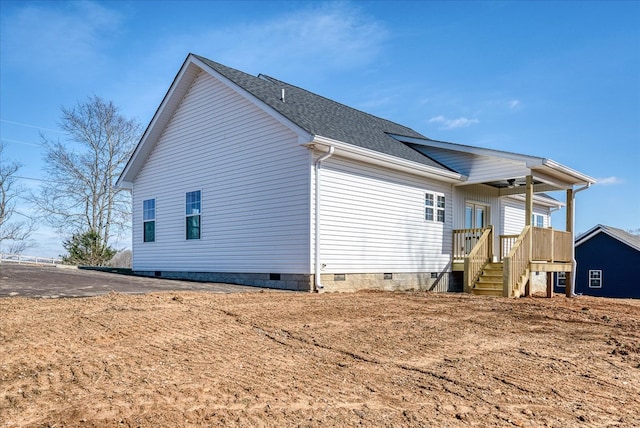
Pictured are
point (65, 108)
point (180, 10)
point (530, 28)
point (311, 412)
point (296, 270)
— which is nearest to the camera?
point (311, 412)

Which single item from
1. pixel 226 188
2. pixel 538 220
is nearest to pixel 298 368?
pixel 226 188

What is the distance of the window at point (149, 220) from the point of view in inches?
614

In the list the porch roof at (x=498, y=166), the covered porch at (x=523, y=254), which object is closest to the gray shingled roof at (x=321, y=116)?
the porch roof at (x=498, y=166)

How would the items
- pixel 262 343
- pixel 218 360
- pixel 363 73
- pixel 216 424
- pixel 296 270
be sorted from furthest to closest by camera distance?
pixel 363 73 < pixel 296 270 < pixel 262 343 < pixel 218 360 < pixel 216 424

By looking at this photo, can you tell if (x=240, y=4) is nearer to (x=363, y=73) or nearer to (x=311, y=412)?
(x=363, y=73)

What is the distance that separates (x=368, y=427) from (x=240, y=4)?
11936mm

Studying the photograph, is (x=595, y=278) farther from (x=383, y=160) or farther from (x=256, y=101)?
(x=256, y=101)

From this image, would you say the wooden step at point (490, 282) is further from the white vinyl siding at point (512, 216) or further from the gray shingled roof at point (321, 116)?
the white vinyl siding at point (512, 216)

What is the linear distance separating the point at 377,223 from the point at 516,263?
12.7ft

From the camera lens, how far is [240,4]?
488 inches

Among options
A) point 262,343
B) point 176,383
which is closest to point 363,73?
point 262,343

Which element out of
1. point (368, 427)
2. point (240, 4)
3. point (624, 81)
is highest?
point (240, 4)

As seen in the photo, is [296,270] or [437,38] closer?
[296,270]

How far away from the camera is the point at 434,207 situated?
1448cm
